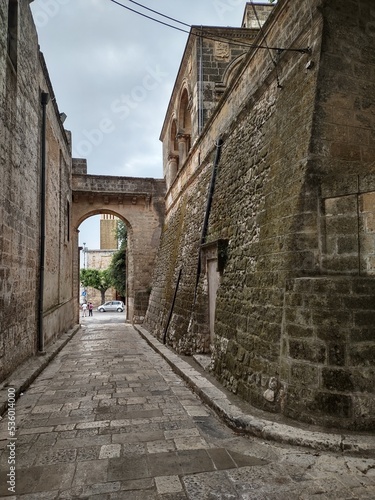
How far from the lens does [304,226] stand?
385cm

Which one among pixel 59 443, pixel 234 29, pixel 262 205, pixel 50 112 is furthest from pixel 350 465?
pixel 234 29

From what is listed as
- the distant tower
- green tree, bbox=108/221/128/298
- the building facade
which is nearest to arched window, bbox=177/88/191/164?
the building facade

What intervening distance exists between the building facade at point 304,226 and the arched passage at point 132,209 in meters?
10.7

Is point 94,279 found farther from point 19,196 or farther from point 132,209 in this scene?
point 19,196

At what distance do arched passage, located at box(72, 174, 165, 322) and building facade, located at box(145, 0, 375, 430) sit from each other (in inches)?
422

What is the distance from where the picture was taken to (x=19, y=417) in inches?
167

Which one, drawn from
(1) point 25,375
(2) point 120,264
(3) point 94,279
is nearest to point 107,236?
(3) point 94,279

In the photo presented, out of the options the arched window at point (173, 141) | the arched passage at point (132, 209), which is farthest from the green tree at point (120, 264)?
the arched window at point (173, 141)

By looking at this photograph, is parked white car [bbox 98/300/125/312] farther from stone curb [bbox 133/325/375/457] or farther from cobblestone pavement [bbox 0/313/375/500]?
stone curb [bbox 133/325/375/457]

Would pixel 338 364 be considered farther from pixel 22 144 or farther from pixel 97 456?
pixel 22 144

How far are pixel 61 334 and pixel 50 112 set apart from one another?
22.2 feet

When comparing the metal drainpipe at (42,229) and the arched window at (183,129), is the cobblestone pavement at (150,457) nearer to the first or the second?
the metal drainpipe at (42,229)

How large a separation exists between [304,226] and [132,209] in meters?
13.9

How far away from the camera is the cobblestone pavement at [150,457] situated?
263cm
